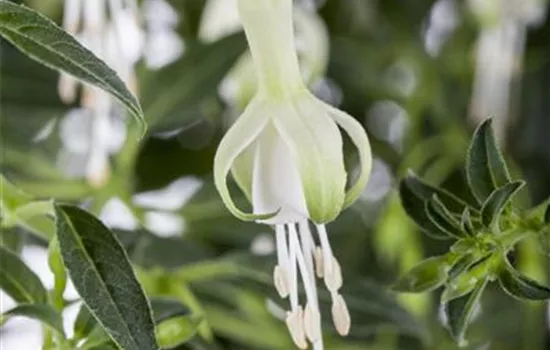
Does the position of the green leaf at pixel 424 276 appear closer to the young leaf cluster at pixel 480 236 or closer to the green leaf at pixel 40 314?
the young leaf cluster at pixel 480 236

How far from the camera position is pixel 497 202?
1.34 ft

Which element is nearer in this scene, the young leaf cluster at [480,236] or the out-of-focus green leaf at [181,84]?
the young leaf cluster at [480,236]

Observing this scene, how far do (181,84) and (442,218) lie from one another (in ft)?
0.85

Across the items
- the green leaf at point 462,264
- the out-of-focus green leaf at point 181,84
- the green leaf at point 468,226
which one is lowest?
the out-of-focus green leaf at point 181,84

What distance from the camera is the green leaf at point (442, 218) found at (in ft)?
1.39

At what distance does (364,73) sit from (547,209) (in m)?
0.45

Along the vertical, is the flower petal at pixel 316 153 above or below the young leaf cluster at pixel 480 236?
above

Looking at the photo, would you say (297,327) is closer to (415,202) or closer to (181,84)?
(415,202)

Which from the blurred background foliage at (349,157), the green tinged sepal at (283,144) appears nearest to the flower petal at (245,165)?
the green tinged sepal at (283,144)

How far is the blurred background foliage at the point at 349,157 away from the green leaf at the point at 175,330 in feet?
0.25

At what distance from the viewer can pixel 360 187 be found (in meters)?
0.42

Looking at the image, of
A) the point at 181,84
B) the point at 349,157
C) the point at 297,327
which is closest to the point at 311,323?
the point at 297,327

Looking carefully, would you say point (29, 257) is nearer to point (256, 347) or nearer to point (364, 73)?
point (256, 347)

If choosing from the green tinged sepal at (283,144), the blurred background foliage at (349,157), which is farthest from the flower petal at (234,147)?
the blurred background foliage at (349,157)
